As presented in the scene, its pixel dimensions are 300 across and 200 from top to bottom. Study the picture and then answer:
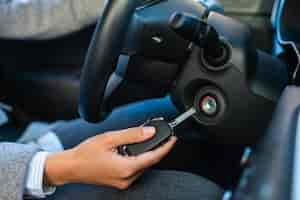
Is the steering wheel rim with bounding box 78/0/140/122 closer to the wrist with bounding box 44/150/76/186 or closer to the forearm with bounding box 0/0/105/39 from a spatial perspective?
the wrist with bounding box 44/150/76/186

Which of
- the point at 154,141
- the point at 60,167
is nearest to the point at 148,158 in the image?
the point at 154,141

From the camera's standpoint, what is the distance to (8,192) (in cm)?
69

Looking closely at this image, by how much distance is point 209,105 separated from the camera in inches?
30.9

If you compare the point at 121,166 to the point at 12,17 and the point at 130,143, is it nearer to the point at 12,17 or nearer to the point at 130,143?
the point at 130,143

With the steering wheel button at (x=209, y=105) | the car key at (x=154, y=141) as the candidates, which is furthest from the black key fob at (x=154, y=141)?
the steering wheel button at (x=209, y=105)

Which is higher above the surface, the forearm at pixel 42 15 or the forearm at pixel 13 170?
the forearm at pixel 13 170

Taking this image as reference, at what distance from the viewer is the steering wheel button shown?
2.56 ft

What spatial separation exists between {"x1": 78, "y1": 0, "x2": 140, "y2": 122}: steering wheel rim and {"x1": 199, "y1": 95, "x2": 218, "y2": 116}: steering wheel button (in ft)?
0.55

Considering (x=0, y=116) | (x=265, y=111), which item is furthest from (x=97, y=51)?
(x=0, y=116)

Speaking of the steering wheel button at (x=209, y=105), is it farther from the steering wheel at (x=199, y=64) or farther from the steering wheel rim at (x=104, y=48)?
the steering wheel rim at (x=104, y=48)

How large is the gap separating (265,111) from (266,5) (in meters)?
0.64

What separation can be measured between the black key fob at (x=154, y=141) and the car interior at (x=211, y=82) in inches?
3.5

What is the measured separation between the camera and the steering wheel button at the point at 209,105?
78cm

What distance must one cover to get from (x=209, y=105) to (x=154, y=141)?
138 mm
